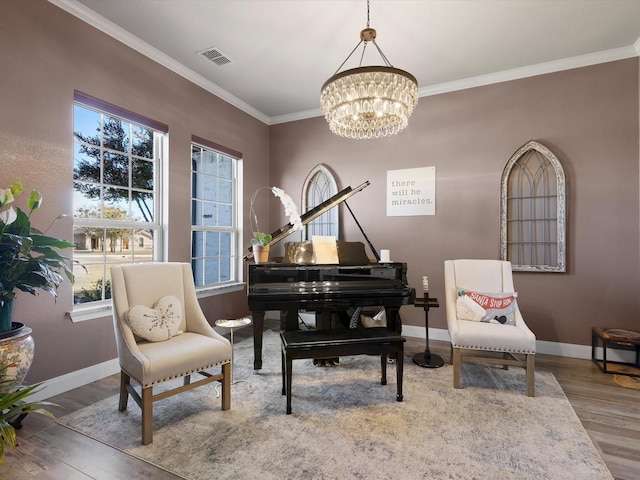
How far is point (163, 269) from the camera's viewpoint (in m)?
2.54

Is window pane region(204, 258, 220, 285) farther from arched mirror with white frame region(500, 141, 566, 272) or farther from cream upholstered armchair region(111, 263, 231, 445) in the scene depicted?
arched mirror with white frame region(500, 141, 566, 272)

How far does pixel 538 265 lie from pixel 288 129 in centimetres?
379

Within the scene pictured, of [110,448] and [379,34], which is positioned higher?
[379,34]

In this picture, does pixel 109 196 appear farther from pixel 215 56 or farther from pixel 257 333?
pixel 257 333

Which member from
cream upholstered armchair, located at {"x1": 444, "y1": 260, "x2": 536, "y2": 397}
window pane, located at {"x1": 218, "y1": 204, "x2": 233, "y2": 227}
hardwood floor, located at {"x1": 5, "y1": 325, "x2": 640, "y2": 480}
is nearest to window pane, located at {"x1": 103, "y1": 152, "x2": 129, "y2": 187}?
window pane, located at {"x1": 218, "y1": 204, "x2": 233, "y2": 227}

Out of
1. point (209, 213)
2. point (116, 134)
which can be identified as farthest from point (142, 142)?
point (209, 213)

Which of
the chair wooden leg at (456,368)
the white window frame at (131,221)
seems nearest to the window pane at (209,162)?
the white window frame at (131,221)

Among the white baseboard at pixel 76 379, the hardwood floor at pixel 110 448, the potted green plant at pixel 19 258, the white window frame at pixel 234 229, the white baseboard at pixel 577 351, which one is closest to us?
the hardwood floor at pixel 110 448

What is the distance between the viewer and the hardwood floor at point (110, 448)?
1.71m

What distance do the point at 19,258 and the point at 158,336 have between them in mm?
936

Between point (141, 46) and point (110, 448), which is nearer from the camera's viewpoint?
point (110, 448)

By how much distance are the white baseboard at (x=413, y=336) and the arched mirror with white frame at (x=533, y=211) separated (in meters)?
0.84

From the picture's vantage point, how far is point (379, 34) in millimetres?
3029

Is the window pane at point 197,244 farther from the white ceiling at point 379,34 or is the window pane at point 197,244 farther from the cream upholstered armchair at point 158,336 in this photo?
the white ceiling at point 379,34
